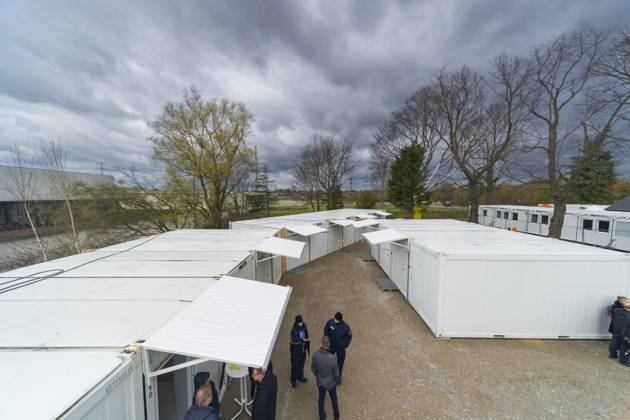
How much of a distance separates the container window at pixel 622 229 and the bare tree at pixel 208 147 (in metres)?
26.8

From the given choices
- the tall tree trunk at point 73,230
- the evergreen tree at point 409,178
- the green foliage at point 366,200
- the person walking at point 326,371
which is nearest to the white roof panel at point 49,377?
the person walking at point 326,371

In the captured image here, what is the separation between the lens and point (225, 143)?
2062cm

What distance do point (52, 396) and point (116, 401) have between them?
0.52 m

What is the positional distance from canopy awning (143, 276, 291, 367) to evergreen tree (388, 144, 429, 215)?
27.0 metres

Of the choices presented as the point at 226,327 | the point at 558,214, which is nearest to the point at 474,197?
the point at 558,214

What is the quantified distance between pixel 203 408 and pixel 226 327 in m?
0.87

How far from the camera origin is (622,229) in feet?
47.3

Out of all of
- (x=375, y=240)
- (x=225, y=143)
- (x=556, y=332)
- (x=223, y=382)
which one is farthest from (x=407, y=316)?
(x=225, y=143)

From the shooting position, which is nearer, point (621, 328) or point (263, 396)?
point (263, 396)

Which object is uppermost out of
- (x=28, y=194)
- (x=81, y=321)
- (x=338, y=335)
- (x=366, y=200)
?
(x=28, y=194)

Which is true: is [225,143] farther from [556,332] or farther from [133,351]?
[556,332]

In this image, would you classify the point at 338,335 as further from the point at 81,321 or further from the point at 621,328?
the point at 621,328

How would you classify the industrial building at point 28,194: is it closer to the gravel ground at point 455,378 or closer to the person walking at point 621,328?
the gravel ground at point 455,378

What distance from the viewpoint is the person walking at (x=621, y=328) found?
17.1ft
